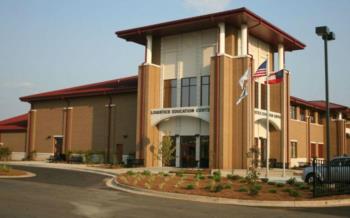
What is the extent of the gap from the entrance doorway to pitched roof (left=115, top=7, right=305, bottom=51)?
9.21 metres

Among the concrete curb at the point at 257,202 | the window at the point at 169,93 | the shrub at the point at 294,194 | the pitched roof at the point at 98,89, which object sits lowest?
the concrete curb at the point at 257,202

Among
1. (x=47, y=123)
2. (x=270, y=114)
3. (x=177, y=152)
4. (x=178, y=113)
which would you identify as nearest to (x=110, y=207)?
(x=178, y=113)

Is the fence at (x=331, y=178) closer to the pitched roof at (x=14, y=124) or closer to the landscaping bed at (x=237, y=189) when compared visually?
the landscaping bed at (x=237, y=189)

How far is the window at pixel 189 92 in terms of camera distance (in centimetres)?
3888

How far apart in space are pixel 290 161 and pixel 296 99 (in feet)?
22.4

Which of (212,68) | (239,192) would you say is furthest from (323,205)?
(212,68)

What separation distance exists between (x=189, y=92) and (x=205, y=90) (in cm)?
169

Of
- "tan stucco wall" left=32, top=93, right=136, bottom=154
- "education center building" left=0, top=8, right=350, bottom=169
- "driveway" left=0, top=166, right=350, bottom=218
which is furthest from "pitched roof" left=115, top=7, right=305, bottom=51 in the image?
"driveway" left=0, top=166, right=350, bottom=218

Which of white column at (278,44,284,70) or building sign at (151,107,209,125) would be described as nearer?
building sign at (151,107,209,125)

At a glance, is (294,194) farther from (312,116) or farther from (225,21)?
(312,116)

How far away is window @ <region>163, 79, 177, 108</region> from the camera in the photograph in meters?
40.1

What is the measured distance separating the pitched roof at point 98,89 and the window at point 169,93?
4043 millimetres

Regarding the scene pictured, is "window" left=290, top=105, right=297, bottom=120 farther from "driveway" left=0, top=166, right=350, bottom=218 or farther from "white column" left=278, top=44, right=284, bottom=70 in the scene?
"driveway" left=0, top=166, right=350, bottom=218

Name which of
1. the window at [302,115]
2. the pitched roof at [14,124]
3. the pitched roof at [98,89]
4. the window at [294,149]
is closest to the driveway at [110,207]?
the pitched roof at [98,89]
